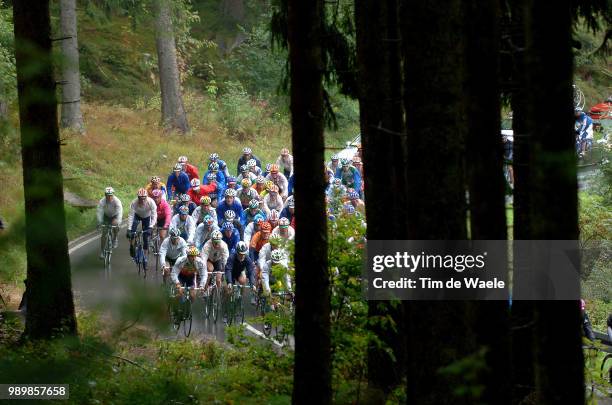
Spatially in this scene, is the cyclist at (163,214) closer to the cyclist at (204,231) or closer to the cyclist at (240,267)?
the cyclist at (204,231)

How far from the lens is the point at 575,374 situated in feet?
16.6

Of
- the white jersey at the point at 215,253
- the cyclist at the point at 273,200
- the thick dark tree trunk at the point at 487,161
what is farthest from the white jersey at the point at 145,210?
the thick dark tree trunk at the point at 487,161

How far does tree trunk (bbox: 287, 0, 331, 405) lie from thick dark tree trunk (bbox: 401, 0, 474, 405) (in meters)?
1.38

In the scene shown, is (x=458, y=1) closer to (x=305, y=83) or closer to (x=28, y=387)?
(x=305, y=83)

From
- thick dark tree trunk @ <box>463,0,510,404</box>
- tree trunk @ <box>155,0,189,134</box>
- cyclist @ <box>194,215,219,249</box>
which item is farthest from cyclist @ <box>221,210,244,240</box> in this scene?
tree trunk @ <box>155,0,189,134</box>

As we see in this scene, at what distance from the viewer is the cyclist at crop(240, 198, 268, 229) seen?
2122 cm

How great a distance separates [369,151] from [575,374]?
528cm

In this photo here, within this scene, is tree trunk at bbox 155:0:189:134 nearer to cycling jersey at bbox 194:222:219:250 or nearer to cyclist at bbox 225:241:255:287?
cycling jersey at bbox 194:222:219:250

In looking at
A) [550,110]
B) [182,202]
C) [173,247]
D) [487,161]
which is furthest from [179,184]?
[550,110]

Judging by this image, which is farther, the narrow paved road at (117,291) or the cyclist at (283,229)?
the cyclist at (283,229)

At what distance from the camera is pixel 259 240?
19.2 metres

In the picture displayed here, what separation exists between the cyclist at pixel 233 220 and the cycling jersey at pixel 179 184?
119 inches

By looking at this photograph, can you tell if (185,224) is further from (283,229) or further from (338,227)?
(338,227)

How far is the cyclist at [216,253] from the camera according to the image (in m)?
18.2
